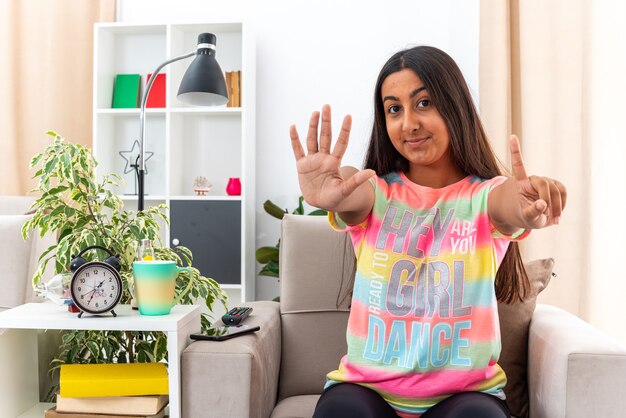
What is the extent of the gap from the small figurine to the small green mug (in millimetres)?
1802

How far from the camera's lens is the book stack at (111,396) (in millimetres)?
1491

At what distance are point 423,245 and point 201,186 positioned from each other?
2.12 m

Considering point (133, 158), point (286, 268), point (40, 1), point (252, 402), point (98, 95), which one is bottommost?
point (252, 402)

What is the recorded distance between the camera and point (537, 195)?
1129 mm

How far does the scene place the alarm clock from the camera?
1.49 m

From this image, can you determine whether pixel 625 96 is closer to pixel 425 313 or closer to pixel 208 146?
pixel 425 313

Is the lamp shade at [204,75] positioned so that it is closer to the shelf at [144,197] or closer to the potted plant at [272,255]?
the potted plant at [272,255]

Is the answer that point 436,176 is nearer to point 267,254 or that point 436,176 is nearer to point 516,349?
point 516,349

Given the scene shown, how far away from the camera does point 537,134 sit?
8.96 feet

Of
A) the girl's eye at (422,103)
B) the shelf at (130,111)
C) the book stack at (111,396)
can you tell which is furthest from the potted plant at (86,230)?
the shelf at (130,111)

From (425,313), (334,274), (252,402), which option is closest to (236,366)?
(252,402)

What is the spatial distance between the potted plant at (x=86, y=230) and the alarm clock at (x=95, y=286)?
126 millimetres

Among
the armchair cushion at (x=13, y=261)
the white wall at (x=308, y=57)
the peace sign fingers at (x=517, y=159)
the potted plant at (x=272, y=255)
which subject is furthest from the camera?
the white wall at (x=308, y=57)

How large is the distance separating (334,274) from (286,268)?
14 centimetres
